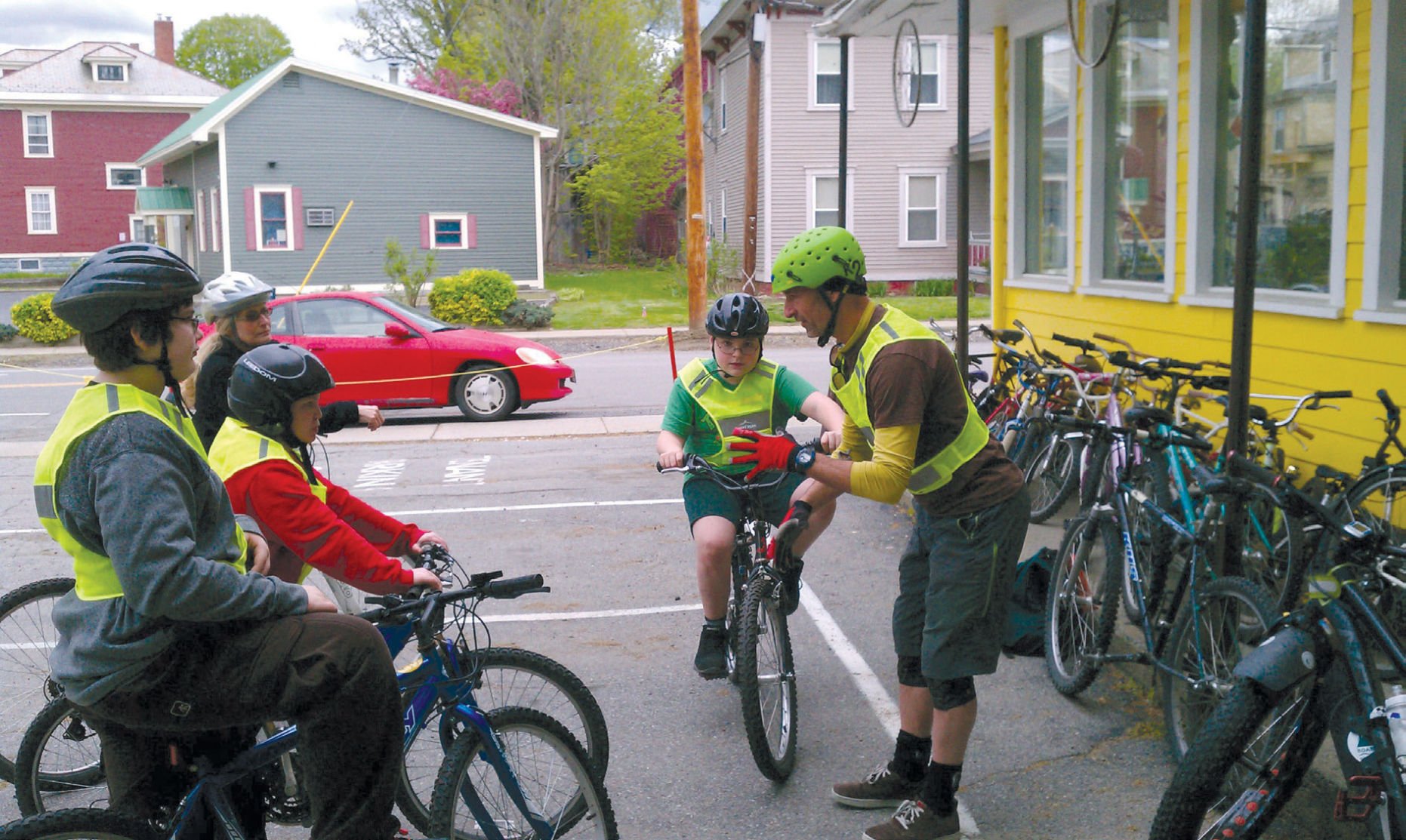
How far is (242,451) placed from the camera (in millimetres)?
3793

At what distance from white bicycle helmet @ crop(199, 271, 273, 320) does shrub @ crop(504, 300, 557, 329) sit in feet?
70.5

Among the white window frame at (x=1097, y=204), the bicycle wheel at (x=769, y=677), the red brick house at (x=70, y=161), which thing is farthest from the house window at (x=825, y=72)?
the red brick house at (x=70, y=161)

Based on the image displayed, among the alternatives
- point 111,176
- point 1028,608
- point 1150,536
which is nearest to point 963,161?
point 1028,608

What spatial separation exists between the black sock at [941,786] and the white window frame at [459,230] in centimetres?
3189

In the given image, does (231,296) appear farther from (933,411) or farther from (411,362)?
(411,362)

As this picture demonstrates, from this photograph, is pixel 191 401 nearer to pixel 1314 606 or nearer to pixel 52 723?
pixel 52 723

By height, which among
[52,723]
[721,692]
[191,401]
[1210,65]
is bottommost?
[721,692]

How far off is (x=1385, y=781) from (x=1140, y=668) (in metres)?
2.59

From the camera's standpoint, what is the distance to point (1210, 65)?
28.3 ft

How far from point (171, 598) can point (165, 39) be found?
6639 cm

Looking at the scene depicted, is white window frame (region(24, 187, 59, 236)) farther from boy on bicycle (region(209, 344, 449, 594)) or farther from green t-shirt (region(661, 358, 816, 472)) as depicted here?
boy on bicycle (region(209, 344, 449, 594))

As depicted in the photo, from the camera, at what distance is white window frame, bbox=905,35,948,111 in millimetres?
30297

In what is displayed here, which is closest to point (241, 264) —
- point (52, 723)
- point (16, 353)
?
point (16, 353)

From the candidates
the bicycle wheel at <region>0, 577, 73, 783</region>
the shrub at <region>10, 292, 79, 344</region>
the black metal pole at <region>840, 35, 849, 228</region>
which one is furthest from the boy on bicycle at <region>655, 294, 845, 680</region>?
the shrub at <region>10, 292, 79, 344</region>
